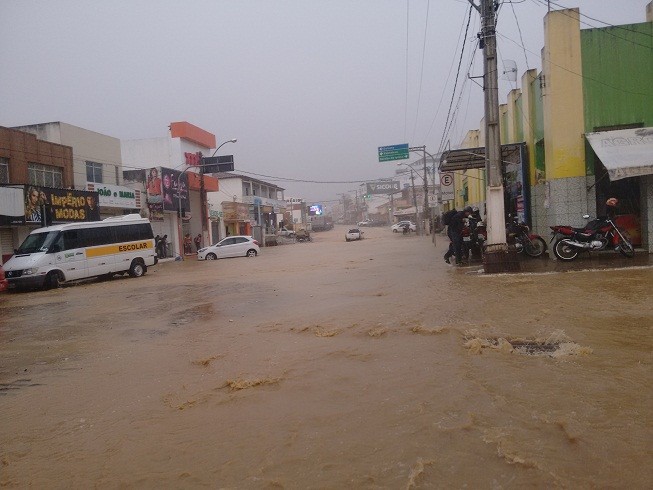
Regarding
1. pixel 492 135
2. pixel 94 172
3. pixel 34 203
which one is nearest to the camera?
pixel 492 135

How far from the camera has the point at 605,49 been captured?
14164 mm

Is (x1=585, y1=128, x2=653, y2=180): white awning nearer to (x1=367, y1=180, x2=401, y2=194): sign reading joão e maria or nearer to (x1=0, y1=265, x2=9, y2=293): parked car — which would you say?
(x1=0, y1=265, x2=9, y2=293): parked car

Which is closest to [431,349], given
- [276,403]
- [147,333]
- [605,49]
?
[276,403]

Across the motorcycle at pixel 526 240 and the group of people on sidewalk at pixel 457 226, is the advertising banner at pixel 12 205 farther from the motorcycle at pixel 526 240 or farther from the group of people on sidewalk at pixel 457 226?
the motorcycle at pixel 526 240

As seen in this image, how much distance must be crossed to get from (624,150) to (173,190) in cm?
2742

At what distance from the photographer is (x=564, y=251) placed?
13.2 metres

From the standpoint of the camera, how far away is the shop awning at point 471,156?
1725 centimetres

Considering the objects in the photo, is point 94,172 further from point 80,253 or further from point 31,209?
point 80,253

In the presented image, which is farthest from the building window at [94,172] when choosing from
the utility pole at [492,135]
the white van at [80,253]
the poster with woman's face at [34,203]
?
the utility pole at [492,135]

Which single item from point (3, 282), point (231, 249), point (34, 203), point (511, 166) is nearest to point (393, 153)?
point (231, 249)

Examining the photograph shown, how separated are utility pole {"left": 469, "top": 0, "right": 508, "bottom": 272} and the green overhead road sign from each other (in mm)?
24194

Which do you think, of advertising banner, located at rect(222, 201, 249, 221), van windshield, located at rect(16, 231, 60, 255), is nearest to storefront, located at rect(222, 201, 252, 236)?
advertising banner, located at rect(222, 201, 249, 221)

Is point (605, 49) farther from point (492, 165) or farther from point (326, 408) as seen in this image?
point (326, 408)

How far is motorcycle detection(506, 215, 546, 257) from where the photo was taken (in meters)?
14.5
